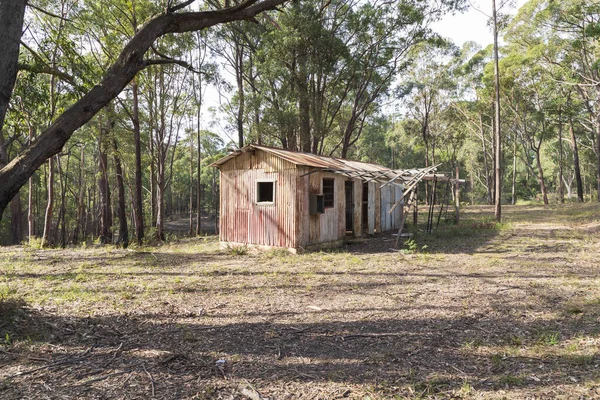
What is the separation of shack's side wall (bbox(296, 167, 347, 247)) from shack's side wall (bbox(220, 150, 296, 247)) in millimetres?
233

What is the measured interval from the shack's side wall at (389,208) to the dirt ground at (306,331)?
Answer: 7412mm

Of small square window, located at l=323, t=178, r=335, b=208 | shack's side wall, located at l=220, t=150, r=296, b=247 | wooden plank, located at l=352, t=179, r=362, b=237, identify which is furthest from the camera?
wooden plank, located at l=352, t=179, r=362, b=237

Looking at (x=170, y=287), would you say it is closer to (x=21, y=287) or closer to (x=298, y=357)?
(x=21, y=287)

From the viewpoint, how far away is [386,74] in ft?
65.7

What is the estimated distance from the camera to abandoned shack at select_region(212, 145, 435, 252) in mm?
11219

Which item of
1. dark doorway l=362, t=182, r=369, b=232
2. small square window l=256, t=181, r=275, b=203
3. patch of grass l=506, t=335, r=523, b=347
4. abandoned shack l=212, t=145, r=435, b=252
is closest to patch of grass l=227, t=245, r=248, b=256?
abandoned shack l=212, t=145, r=435, b=252

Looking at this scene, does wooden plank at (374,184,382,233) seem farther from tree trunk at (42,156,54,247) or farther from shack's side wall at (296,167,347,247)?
tree trunk at (42,156,54,247)

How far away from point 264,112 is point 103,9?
828 centimetres

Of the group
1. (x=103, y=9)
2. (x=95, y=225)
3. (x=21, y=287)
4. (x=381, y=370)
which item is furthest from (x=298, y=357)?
(x=95, y=225)

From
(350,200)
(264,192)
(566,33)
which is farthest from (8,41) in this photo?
(566,33)

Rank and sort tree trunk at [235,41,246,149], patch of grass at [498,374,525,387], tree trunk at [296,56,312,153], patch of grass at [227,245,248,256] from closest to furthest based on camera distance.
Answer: patch of grass at [498,374,525,387], patch of grass at [227,245,248,256], tree trunk at [296,56,312,153], tree trunk at [235,41,246,149]

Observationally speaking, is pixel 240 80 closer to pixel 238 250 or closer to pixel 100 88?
pixel 238 250

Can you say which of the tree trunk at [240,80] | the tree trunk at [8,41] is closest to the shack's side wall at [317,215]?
the tree trunk at [8,41]

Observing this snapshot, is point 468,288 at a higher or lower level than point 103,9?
lower
